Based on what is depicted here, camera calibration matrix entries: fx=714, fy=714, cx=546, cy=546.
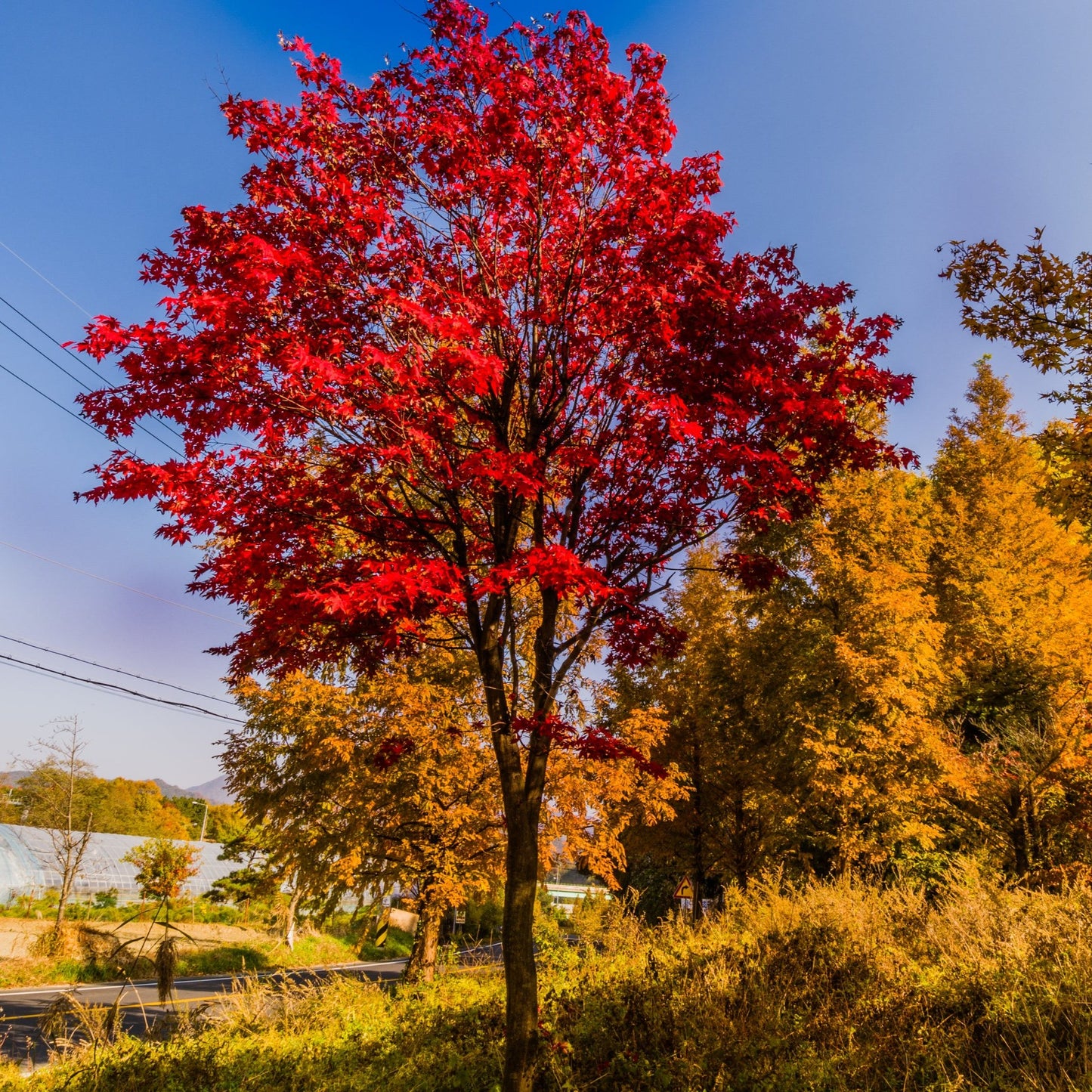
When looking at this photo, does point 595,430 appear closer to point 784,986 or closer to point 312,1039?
point 784,986

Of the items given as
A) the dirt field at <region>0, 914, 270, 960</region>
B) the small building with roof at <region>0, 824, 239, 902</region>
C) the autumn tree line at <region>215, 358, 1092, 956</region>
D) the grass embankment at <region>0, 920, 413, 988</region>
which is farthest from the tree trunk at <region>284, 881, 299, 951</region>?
the autumn tree line at <region>215, 358, 1092, 956</region>

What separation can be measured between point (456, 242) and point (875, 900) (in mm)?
8143

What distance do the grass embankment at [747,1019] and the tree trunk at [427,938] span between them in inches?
134

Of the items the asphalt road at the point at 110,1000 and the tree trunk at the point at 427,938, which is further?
the tree trunk at the point at 427,938

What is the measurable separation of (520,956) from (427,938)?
28.7 feet

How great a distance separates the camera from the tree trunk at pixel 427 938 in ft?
37.7

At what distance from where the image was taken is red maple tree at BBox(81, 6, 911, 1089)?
445 centimetres

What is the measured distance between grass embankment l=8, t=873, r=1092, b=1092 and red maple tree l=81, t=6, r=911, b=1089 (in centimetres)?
134

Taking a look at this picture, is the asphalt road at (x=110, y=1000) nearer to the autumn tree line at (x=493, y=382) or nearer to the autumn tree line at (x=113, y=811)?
the autumn tree line at (x=493, y=382)

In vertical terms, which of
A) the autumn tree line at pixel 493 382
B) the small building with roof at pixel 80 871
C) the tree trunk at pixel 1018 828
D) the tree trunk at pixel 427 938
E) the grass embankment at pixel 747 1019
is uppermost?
the autumn tree line at pixel 493 382

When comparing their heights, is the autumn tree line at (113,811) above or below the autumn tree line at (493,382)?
below

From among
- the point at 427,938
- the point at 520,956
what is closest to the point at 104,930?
the point at 427,938

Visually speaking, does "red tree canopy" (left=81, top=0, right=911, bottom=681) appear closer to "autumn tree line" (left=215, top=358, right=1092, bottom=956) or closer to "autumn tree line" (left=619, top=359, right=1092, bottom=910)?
"autumn tree line" (left=215, top=358, right=1092, bottom=956)

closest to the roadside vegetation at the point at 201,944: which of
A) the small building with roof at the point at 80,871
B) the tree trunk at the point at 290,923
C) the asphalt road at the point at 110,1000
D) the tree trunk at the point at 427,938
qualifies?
the tree trunk at the point at 290,923
